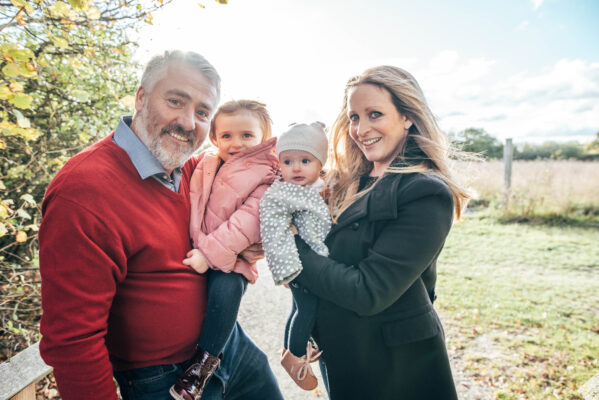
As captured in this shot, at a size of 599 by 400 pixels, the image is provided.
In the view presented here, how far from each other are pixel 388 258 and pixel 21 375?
6.60ft

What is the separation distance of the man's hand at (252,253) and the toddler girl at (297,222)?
192mm

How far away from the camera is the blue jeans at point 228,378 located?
1.59 m

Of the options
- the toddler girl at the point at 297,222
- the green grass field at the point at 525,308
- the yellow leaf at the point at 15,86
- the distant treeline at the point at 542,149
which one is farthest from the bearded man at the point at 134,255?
the distant treeline at the point at 542,149

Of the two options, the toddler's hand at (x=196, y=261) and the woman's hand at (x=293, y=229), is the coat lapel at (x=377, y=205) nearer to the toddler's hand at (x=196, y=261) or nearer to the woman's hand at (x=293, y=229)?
the woman's hand at (x=293, y=229)

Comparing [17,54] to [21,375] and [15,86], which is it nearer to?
[15,86]

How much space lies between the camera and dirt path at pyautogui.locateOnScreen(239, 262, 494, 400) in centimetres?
316

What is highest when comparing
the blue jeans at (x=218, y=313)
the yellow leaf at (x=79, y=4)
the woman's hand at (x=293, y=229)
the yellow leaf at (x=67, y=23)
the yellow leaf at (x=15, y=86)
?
the yellow leaf at (x=67, y=23)

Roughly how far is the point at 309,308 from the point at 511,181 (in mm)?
10123

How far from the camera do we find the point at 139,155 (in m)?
1.59

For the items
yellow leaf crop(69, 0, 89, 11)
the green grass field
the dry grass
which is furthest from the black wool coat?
the dry grass

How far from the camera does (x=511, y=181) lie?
9.73 m

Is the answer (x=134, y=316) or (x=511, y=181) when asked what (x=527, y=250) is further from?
(x=134, y=316)

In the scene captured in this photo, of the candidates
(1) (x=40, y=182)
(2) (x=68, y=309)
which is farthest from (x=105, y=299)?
(1) (x=40, y=182)

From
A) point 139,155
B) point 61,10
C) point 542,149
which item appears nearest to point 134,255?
point 139,155
